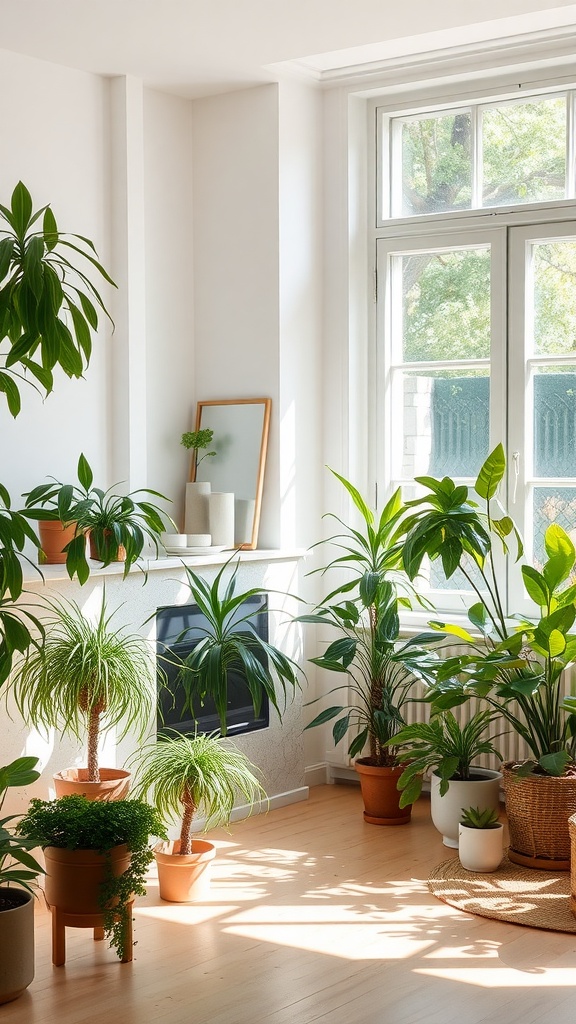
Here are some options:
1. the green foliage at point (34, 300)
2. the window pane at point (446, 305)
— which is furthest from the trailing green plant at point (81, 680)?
the window pane at point (446, 305)

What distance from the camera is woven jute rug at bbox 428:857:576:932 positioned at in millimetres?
4105

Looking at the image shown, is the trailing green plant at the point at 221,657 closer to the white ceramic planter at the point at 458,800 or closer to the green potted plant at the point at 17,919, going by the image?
the white ceramic planter at the point at 458,800

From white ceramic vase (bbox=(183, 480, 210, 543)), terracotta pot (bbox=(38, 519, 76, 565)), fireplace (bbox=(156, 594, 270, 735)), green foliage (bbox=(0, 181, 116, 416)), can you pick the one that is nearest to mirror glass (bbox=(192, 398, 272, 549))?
white ceramic vase (bbox=(183, 480, 210, 543))

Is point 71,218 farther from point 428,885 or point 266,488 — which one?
point 428,885

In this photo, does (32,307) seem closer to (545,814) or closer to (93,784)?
(93,784)

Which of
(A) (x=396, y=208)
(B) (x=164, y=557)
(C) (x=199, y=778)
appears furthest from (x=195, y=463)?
(C) (x=199, y=778)

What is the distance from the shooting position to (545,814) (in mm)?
4594

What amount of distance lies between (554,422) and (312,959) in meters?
2.62

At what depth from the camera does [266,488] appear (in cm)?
569

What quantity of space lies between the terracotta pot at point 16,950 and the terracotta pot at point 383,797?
2.03m

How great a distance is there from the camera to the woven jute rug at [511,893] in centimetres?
411

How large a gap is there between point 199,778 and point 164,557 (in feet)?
4.08

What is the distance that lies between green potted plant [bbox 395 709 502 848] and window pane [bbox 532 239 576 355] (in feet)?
5.41

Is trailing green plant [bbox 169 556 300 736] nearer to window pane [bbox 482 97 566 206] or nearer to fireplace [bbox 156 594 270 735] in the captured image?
fireplace [bbox 156 594 270 735]
